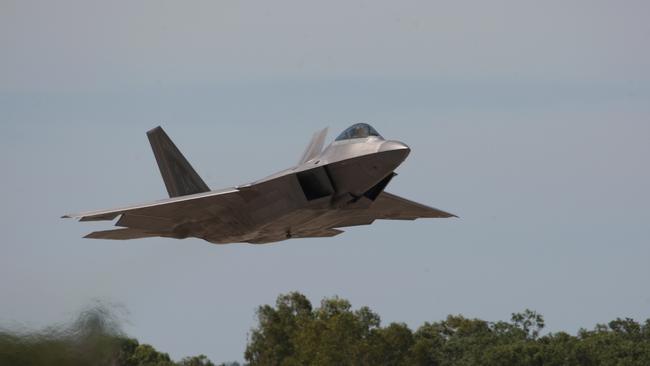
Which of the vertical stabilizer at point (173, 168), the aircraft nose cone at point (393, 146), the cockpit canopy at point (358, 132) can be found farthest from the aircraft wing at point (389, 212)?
the vertical stabilizer at point (173, 168)

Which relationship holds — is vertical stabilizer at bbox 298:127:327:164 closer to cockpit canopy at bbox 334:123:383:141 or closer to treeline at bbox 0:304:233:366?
cockpit canopy at bbox 334:123:383:141

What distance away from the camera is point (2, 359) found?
3244 cm

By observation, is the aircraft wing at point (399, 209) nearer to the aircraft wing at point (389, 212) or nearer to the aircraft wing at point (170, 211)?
the aircraft wing at point (389, 212)

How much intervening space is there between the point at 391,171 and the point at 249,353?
55.9m

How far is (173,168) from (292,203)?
25.8ft

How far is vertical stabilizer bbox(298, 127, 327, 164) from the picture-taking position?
36.1 meters

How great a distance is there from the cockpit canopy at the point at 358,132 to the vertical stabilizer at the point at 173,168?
7.55 meters

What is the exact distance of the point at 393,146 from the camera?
105ft

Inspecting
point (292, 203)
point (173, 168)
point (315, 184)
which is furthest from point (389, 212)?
point (173, 168)

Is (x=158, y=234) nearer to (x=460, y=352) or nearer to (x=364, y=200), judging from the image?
(x=364, y=200)

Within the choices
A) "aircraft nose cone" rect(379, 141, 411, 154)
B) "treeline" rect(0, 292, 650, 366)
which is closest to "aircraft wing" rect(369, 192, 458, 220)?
"aircraft nose cone" rect(379, 141, 411, 154)

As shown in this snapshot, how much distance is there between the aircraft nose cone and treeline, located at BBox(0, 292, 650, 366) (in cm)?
3976

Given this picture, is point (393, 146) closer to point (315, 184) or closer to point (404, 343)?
point (315, 184)

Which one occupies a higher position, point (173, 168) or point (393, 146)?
point (173, 168)
